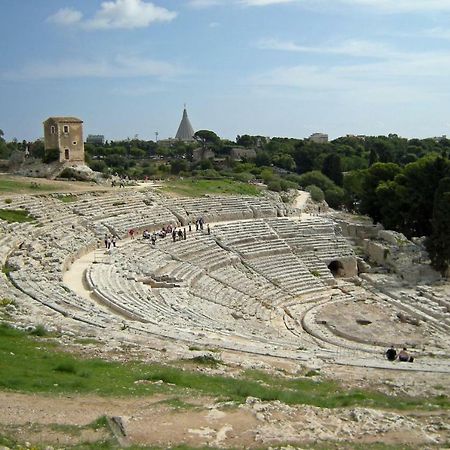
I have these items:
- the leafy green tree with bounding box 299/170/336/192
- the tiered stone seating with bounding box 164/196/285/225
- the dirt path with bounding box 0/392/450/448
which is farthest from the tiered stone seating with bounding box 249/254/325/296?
the leafy green tree with bounding box 299/170/336/192

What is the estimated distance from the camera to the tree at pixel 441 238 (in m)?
27.8

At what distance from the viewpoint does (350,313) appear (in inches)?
936

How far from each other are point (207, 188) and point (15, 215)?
1621 cm

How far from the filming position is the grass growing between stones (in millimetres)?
9102

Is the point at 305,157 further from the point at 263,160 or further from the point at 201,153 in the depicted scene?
the point at 201,153

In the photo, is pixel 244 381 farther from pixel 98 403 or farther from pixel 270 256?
pixel 270 256

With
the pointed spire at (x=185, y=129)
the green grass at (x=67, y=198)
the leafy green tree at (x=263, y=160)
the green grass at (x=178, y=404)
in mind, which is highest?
the pointed spire at (x=185, y=129)

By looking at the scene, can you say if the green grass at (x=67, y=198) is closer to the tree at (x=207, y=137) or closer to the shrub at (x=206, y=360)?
the shrub at (x=206, y=360)

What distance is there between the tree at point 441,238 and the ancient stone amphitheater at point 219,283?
2.00 m

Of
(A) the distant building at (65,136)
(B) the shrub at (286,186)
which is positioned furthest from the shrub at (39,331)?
(B) the shrub at (286,186)

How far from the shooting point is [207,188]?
39125 millimetres

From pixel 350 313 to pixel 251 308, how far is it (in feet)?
12.9

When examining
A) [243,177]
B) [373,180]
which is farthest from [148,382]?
[243,177]

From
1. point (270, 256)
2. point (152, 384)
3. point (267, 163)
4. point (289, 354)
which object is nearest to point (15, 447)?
point (152, 384)
